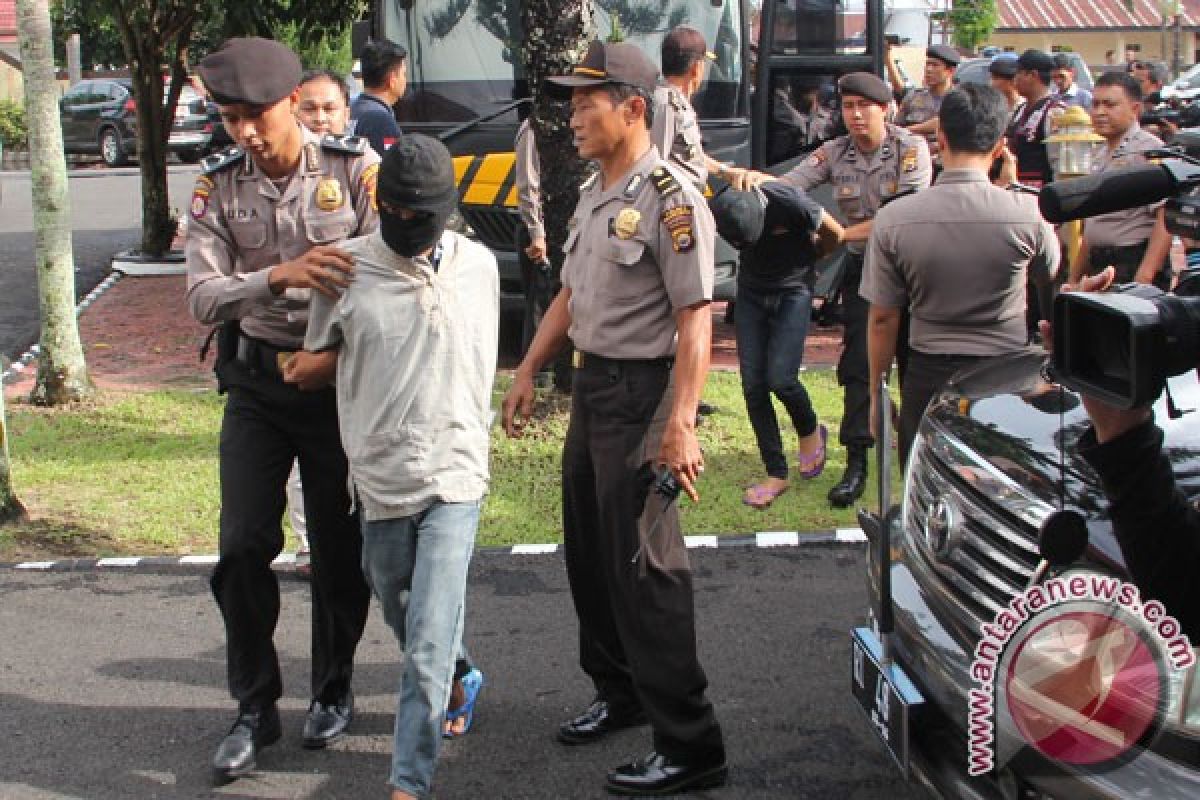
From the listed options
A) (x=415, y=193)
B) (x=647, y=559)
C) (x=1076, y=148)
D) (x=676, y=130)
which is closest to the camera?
(x=415, y=193)

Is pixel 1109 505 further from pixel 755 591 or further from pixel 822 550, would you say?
pixel 822 550

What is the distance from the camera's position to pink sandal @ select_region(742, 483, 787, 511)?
708cm

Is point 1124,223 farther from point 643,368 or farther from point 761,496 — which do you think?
point 643,368

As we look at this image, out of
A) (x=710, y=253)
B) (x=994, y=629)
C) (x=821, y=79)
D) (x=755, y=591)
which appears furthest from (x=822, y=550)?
(x=821, y=79)

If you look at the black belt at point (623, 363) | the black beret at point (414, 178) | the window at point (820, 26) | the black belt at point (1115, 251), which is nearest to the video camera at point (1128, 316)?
the black belt at point (623, 363)

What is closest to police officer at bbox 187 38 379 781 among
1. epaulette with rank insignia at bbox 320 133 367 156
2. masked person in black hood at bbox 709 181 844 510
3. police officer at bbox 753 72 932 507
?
epaulette with rank insignia at bbox 320 133 367 156

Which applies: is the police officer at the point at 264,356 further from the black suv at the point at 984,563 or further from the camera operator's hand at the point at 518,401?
the black suv at the point at 984,563

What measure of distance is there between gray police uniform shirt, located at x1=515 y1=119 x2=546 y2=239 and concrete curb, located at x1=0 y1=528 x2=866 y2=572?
242cm

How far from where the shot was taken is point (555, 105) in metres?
8.40

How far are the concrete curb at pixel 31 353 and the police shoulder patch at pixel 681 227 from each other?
5.72 meters

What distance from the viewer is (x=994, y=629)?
3.27 m

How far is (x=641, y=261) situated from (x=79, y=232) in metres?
15.9

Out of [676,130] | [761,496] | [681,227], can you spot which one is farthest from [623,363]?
[676,130]

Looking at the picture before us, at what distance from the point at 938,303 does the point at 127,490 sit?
13.8 ft
